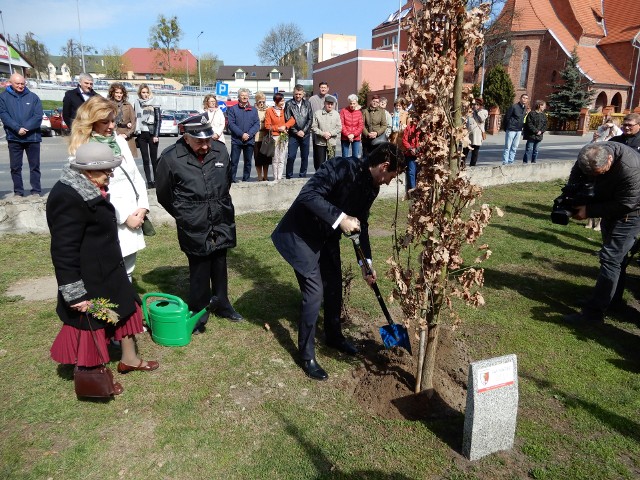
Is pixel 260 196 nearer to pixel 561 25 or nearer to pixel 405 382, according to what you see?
pixel 405 382

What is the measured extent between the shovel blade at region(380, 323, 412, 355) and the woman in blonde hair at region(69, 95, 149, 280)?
2.34 m

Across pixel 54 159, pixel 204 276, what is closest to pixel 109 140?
pixel 204 276

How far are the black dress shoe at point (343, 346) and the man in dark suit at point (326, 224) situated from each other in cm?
2

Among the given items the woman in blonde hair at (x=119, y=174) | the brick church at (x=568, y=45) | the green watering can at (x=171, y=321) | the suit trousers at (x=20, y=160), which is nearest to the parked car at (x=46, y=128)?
the suit trousers at (x=20, y=160)

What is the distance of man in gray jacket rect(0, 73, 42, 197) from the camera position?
301 inches

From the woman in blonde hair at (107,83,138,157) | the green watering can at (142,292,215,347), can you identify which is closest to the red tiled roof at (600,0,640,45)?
the woman in blonde hair at (107,83,138,157)

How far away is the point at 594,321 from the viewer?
516 centimetres

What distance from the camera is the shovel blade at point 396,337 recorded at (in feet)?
13.5

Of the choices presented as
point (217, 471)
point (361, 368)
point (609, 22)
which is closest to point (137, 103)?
point (361, 368)

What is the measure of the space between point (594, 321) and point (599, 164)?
177 centimetres

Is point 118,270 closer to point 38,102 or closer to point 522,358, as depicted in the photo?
point 522,358

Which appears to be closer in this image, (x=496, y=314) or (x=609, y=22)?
(x=496, y=314)

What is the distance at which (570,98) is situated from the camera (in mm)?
36281

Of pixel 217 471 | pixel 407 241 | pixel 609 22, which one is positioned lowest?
pixel 217 471
